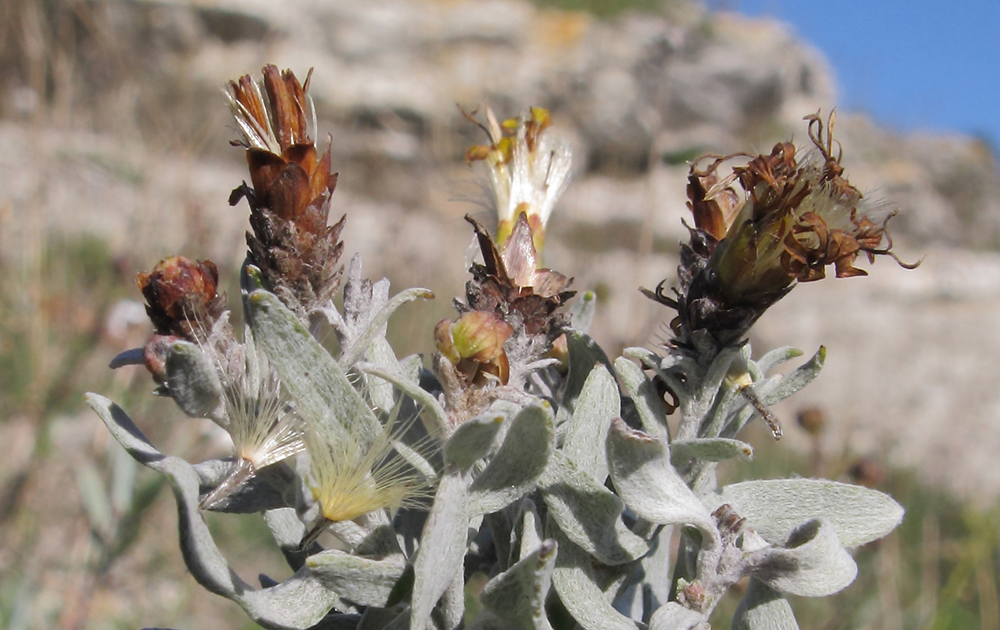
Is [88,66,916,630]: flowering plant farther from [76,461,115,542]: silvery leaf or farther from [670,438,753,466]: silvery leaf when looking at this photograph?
[76,461,115,542]: silvery leaf

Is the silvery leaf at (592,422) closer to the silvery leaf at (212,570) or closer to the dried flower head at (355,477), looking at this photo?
the dried flower head at (355,477)

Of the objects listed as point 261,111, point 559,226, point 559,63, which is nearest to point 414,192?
point 559,226

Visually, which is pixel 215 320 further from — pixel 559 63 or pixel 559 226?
pixel 559 63

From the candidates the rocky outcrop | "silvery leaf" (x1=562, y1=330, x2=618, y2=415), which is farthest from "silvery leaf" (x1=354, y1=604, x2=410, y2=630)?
the rocky outcrop

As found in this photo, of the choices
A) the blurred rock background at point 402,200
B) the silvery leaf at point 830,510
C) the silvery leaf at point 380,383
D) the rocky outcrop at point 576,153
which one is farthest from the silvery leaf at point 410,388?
the rocky outcrop at point 576,153

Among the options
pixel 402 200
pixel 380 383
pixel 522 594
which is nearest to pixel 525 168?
pixel 380 383

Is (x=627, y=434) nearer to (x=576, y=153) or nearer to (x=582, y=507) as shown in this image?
(x=582, y=507)

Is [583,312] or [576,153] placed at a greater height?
[576,153]
